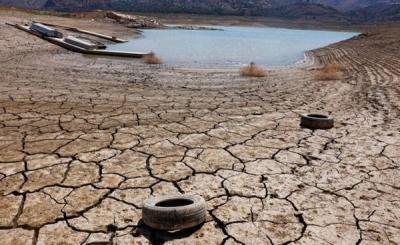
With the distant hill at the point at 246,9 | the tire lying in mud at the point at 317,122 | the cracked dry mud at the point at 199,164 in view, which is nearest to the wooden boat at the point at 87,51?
the cracked dry mud at the point at 199,164

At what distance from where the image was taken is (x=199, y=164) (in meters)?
3.76

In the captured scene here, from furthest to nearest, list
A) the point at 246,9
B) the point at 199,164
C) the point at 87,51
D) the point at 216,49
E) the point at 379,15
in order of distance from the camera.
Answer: the point at 246,9, the point at 379,15, the point at 216,49, the point at 87,51, the point at 199,164

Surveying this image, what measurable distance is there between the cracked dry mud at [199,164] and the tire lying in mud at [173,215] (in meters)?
0.08

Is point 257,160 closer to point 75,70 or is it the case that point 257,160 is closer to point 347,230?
point 347,230

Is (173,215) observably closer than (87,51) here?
Yes

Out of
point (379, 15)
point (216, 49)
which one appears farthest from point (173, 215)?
point (379, 15)

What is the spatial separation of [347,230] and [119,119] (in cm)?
359

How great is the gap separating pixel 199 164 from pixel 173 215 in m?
1.25

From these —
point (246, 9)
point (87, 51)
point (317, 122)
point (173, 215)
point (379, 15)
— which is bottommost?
point (87, 51)

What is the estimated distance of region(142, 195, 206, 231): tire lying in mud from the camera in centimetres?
254

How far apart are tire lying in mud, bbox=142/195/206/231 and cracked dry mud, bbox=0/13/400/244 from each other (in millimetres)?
79

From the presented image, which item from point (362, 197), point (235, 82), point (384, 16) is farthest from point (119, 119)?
point (384, 16)

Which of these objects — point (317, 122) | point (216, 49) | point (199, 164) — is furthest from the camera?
point (216, 49)

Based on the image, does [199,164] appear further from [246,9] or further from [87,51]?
[246,9]
